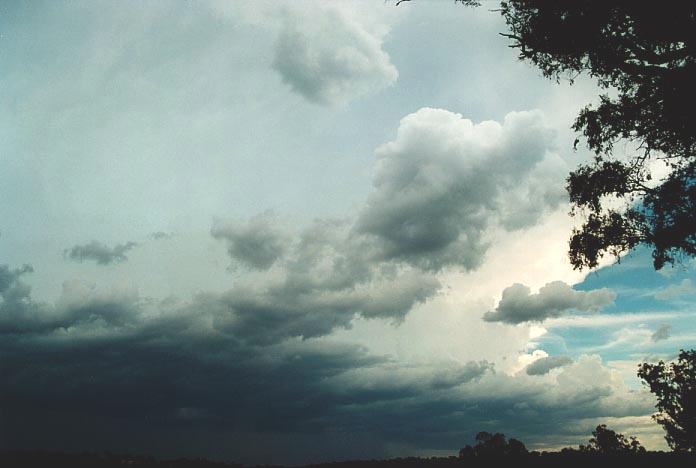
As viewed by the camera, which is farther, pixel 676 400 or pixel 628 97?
pixel 676 400

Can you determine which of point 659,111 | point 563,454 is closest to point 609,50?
point 659,111

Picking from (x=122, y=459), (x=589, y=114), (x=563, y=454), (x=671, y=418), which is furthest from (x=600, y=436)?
(x=122, y=459)

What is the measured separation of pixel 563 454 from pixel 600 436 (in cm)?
4472

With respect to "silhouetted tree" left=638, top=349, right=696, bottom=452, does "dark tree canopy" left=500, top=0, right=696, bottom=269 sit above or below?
above

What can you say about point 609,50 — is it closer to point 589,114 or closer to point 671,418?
point 589,114

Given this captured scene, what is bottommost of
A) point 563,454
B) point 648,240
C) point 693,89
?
point 563,454

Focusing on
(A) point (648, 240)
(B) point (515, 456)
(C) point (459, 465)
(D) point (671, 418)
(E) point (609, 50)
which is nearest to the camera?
(C) point (459, 465)

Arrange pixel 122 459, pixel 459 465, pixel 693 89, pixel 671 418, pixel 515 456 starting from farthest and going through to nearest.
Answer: pixel 671 418, pixel 693 89, pixel 515 456, pixel 459 465, pixel 122 459

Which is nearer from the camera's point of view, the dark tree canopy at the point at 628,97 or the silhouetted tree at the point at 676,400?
the dark tree canopy at the point at 628,97

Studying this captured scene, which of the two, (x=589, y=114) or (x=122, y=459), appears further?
(x=589, y=114)

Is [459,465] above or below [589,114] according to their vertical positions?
below

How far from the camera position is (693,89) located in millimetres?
13172

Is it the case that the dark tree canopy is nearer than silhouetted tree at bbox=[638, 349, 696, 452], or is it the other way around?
the dark tree canopy

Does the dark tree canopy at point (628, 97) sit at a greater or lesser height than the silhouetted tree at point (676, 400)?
greater
